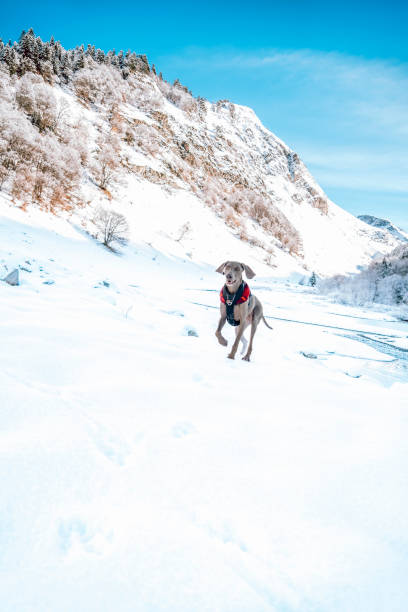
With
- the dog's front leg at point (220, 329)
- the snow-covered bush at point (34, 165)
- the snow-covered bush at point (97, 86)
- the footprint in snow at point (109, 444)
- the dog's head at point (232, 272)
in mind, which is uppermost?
the snow-covered bush at point (97, 86)

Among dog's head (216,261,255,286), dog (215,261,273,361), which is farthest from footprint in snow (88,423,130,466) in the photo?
dog's head (216,261,255,286)

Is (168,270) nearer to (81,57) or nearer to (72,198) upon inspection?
(72,198)

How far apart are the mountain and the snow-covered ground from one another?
22.2 m

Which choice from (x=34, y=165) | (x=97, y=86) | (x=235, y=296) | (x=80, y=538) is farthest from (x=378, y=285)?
(x=97, y=86)

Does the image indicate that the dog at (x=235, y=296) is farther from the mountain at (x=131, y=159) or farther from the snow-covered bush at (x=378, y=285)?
the mountain at (x=131, y=159)

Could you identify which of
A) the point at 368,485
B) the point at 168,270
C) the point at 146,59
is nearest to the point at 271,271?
the point at 168,270

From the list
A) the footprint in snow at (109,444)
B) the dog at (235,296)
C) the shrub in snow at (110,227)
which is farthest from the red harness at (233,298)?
the shrub in snow at (110,227)

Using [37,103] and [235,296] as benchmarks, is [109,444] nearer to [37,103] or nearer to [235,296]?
[235,296]

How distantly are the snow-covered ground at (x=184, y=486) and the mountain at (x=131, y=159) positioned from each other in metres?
22.2

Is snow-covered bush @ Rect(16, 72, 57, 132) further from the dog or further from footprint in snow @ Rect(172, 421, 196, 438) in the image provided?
footprint in snow @ Rect(172, 421, 196, 438)

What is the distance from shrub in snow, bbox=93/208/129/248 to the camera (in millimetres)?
23297

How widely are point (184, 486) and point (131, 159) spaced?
148 feet

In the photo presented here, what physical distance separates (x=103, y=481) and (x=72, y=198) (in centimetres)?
2907

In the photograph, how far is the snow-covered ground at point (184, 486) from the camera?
925mm
